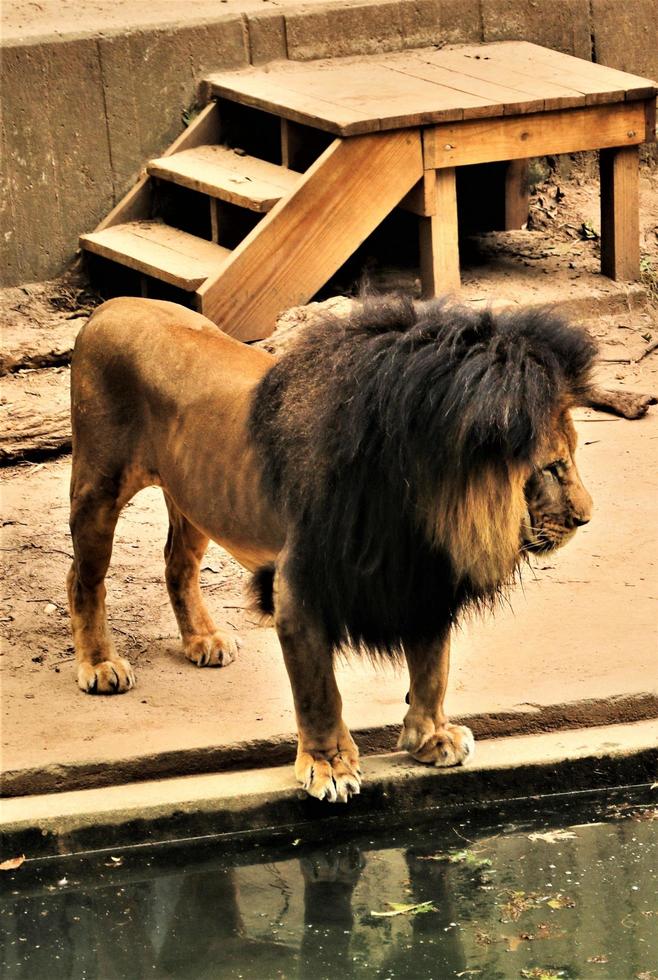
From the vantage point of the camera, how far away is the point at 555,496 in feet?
12.4

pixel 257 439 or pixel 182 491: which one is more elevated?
pixel 257 439

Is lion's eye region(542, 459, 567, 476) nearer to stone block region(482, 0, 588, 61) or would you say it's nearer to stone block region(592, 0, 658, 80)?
stone block region(482, 0, 588, 61)

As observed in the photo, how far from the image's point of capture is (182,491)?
4.64m

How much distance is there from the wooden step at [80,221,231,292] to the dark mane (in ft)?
11.2

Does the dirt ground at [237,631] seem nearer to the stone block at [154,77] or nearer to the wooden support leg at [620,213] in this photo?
the wooden support leg at [620,213]

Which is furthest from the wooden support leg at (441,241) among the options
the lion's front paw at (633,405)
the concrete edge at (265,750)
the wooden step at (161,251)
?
the concrete edge at (265,750)

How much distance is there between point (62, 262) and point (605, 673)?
4480 mm

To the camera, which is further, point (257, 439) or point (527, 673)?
point (527, 673)

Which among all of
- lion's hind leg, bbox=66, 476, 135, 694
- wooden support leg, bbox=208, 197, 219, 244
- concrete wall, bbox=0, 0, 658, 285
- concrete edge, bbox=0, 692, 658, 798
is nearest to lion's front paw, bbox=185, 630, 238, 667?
lion's hind leg, bbox=66, 476, 135, 694

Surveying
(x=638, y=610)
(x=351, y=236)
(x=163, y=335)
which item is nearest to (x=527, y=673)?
(x=638, y=610)

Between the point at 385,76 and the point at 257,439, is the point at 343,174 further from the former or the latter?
the point at 257,439

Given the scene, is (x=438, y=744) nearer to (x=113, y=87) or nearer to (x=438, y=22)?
(x=113, y=87)

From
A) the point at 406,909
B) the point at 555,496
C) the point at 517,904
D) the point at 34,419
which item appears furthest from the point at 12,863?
the point at 34,419

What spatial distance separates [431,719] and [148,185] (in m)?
4.68
